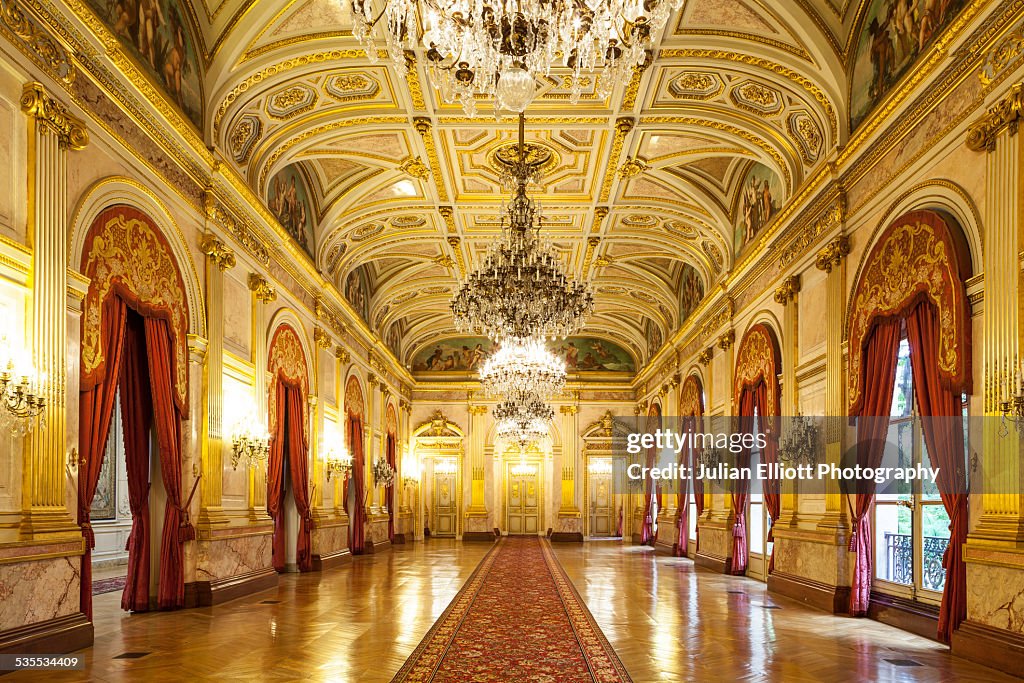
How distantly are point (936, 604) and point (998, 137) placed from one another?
4.35m

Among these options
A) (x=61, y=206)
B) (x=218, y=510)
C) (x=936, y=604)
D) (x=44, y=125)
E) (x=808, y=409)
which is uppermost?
(x=44, y=125)

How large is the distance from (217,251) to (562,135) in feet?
16.9

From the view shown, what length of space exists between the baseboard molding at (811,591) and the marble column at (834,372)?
0.62 m

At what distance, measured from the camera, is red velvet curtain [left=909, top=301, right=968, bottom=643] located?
23.5ft

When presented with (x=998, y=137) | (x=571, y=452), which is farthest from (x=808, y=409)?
(x=571, y=452)

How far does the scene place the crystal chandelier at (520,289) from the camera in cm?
1070

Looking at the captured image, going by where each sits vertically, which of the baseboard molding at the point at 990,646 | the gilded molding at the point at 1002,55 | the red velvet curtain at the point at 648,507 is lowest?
the red velvet curtain at the point at 648,507

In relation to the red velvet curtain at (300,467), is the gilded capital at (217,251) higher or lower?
higher

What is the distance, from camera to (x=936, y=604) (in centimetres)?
821

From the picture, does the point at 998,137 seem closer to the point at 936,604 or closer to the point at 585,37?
the point at 585,37

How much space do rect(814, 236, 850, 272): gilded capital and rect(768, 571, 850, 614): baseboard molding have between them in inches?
148

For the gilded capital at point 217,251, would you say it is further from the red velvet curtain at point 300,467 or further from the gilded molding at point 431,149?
the red velvet curtain at point 300,467

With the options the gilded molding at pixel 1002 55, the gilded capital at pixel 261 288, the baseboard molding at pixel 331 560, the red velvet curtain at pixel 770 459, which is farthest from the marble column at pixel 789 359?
the baseboard molding at pixel 331 560

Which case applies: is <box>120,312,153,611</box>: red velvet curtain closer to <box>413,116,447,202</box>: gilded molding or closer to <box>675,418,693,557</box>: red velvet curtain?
<box>413,116,447,202</box>: gilded molding
